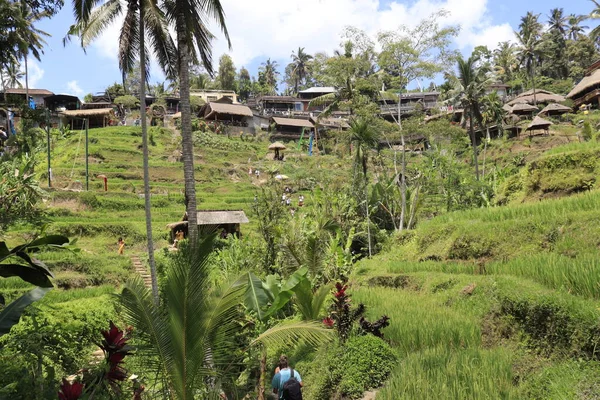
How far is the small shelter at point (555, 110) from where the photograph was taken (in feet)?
136

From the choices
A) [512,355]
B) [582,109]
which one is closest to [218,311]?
[512,355]

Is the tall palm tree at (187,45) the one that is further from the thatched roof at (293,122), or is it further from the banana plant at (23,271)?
the thatched roof at (293,122)

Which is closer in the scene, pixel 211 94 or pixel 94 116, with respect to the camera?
pixel 94 116

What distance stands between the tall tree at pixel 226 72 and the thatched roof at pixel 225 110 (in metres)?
15.4

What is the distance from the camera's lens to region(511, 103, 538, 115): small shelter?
45.2 meters

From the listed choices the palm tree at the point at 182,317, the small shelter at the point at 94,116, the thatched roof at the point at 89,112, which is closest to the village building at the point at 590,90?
the palm tree at the point at 182,317

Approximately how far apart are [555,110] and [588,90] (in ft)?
11.9

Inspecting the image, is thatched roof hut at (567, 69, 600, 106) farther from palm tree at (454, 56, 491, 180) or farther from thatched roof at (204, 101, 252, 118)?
thatched roof at (204, 101, 252, 118)

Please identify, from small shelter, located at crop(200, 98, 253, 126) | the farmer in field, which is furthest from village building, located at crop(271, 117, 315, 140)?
the farmer in field

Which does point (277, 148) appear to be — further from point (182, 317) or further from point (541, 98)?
point (182, 317)

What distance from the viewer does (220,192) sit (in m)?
39.4

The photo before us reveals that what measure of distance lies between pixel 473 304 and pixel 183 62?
9.03 m

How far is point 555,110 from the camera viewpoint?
4191cm

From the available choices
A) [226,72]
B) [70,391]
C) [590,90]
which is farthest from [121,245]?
[226,72]
